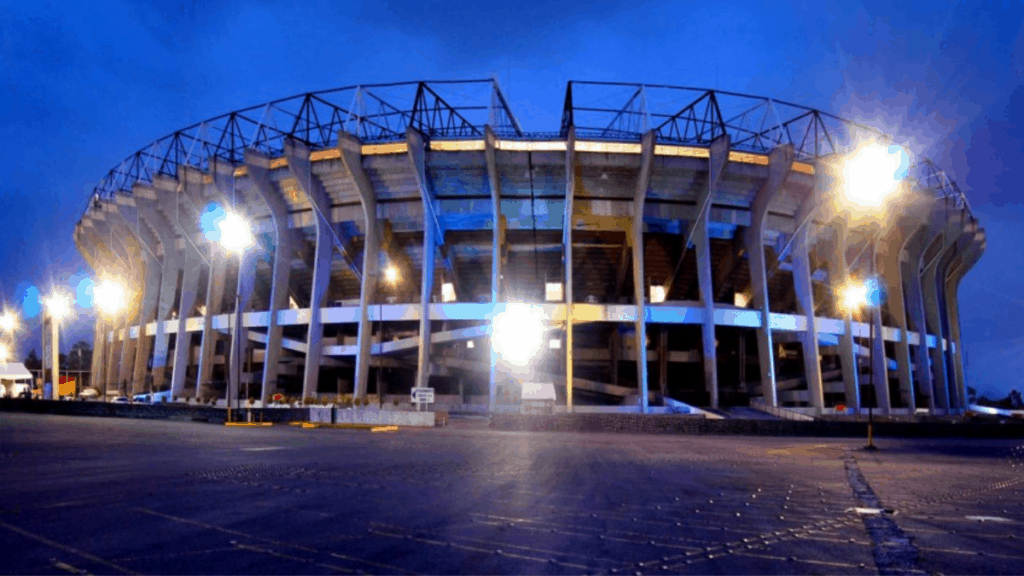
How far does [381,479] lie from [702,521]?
4848mm

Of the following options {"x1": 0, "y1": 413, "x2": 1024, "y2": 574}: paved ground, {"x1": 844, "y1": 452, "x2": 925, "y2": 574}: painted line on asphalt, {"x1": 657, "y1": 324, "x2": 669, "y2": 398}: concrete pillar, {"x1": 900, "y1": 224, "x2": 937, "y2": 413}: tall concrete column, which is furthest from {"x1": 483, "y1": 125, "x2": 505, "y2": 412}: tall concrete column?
{"x1": 844, "y1": 452, "x2": 925, "y2": 574}: painted line on asphalt

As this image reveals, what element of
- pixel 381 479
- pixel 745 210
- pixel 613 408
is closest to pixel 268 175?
pixel 613 408

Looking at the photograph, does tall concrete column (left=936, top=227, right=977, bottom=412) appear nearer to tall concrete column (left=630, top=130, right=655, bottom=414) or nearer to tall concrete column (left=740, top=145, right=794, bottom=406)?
tall concrete column (left=740, top=145, right=794, bottom=406)

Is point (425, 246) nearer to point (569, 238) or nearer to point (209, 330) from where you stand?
point (569, 238)

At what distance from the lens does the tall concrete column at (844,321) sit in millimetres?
42062

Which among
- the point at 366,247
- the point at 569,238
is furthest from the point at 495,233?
the point at 366,247

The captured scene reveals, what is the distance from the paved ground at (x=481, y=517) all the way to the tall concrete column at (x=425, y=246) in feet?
84.9

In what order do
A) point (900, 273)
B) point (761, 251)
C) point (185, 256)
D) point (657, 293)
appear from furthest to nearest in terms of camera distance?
point (185, 256)
point (900, 273)
point (657, 293)
point (761, 251)

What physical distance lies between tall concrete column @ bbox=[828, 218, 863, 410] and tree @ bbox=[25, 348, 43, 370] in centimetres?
11225

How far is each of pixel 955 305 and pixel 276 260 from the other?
60570mm

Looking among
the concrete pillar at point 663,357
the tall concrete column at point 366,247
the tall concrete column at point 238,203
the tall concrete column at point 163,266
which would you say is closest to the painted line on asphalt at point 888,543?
the tall concrete column at point 366,247

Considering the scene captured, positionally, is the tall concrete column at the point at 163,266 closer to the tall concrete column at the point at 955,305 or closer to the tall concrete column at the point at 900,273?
the tall concrete column at the point at 900,273

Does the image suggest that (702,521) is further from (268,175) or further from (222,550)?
(268,175)

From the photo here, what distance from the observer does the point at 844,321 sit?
42.8 m
